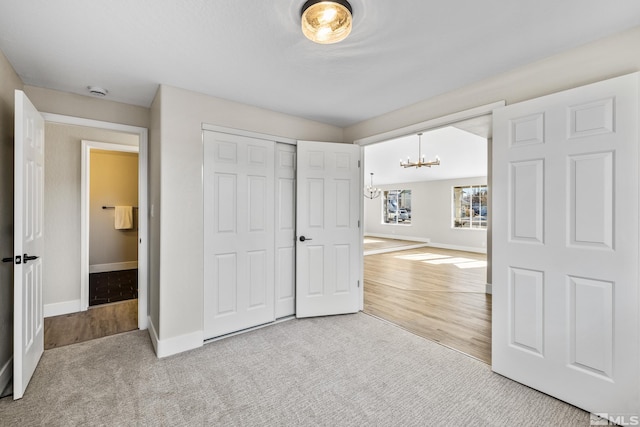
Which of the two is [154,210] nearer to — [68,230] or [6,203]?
[6,203]

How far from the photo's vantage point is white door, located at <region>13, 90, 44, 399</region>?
1.86m

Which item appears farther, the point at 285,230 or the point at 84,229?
the point at 84,229

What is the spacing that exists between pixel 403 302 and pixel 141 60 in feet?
12.6

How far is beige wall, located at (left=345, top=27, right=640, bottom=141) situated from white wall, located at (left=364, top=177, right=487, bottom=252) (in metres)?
7.01

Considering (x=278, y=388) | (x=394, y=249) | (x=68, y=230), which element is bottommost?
(x=278, y=388)

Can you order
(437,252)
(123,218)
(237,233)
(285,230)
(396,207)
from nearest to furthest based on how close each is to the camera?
(237,233)
(285,230)
(123,218)
(437,252)
(396,207)

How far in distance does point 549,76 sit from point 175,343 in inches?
143

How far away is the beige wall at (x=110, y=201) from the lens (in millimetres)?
5578

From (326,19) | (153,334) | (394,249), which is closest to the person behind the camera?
(326,19)

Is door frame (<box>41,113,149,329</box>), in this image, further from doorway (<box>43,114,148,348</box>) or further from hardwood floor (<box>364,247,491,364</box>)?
hardwood floor (<box>364,247,491,364</box>)

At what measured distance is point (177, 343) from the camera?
100.0 inches

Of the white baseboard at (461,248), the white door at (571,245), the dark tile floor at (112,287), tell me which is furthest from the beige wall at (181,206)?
the white baseboard at (461,248)

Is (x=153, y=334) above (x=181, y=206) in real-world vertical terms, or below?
below

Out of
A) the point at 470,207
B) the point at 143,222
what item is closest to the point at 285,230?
the point at 143,222
